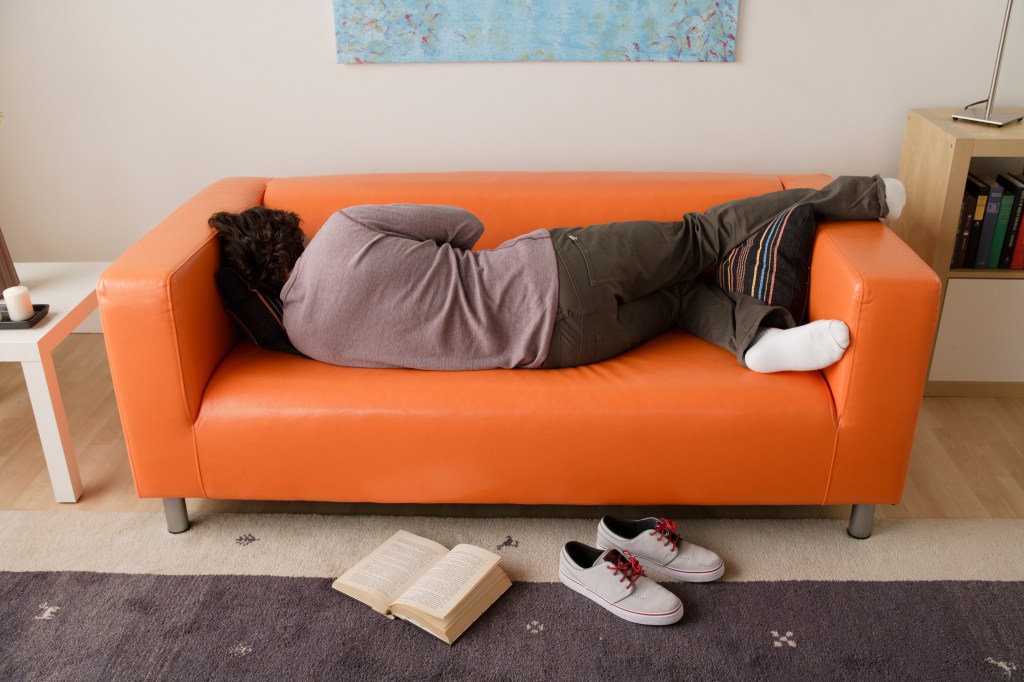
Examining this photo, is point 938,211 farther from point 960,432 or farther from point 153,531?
point 153,531

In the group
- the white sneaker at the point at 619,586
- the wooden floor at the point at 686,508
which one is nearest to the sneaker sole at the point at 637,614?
the white sneaker at the point at 619,586

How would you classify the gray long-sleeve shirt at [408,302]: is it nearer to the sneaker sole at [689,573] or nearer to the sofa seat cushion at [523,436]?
the sofa seat cushion at [523,436]

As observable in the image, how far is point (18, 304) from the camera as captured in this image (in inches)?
82.2

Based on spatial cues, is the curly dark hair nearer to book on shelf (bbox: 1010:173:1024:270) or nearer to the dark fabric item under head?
the dark fabric item under head

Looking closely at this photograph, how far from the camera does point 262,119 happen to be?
2785 millimetres

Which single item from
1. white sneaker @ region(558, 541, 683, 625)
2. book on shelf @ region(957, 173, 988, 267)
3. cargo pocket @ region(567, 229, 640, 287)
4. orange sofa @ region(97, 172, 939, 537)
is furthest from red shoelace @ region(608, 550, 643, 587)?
book on shelf @ region(957, 173, 988, 267)

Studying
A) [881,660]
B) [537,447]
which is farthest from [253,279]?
[881,660]

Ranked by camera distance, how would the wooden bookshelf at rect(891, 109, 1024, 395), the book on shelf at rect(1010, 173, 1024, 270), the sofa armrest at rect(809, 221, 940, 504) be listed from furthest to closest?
the book on shelf at rect(1010, 173, 1024, 270) → the wooden bookshelf at rect(891, 109, 1024, 395) → the sofa armrest at rect(809, 221, 940, 504)

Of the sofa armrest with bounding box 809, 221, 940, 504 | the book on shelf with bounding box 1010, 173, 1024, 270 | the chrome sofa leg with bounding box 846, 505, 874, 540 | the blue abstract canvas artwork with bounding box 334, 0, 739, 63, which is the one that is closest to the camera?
the sofa armrest with bounding box 809, 221, 940, 504

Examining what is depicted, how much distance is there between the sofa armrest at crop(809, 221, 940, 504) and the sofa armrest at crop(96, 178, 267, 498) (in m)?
1.40

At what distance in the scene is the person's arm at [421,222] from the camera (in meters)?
2.03

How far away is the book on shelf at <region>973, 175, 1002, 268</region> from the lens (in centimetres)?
245

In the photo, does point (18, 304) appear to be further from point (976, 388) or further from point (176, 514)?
point (976, 388)

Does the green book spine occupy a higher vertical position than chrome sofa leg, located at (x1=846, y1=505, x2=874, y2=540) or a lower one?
higher
